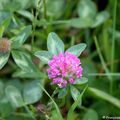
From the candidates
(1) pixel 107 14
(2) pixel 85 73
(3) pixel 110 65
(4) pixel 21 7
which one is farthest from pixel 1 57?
(1) pixel 107 14

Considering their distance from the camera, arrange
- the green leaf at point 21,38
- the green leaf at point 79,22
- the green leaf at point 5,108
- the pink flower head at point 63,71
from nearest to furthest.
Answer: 1. the pink flower head at point 63,71
2. the green leaf at point 21,38
3. the green leaf at point 5,108
4. the green leaf at point 79,22

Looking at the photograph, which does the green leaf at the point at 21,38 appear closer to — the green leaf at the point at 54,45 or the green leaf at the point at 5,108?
the green leaf at the point at 54,45

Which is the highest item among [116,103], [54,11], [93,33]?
[54,11]

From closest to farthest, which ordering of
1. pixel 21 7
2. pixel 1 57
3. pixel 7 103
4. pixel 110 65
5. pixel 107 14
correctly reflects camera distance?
1. pixel 1 57
2. pixel 7 103
3. pixel 21 7
4. pixel 110 65
5. pixel 107 14

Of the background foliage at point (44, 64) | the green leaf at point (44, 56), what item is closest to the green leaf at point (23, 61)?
the background foliage at point (44, 64)

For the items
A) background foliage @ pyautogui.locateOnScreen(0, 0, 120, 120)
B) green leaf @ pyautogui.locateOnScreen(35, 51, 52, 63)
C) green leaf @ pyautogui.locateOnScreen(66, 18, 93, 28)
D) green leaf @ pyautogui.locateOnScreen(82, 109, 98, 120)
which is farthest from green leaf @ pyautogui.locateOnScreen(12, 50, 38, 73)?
green leaf @ pyautogui.locateOnScreen(66, 18, 93, 28)

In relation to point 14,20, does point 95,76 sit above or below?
below

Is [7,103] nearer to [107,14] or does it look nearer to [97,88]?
[97,88]
